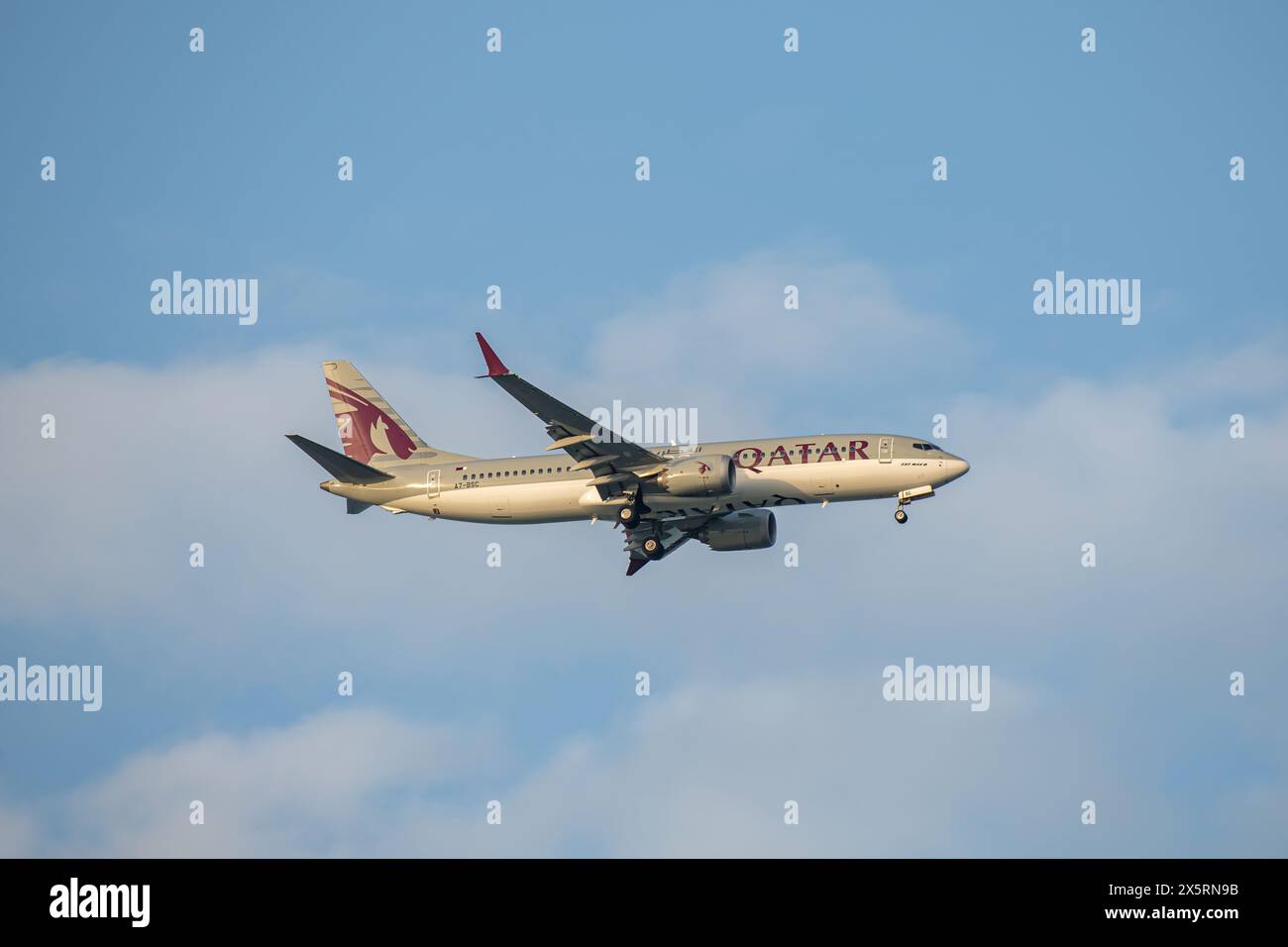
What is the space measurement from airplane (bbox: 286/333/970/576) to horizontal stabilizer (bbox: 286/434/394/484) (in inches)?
2.8

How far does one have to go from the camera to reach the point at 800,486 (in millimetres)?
81812

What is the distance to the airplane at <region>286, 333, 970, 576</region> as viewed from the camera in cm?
8138

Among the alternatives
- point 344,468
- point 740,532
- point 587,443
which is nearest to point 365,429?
point 344,468

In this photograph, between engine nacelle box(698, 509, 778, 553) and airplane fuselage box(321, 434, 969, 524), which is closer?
airplane fuselage box(321, 434, 969, 524)

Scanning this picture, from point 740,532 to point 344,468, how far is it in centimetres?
1966

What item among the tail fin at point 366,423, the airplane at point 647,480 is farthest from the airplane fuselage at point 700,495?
the tail fin at point 366,423

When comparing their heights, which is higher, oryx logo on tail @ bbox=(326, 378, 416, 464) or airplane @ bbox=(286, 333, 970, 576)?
oryx logo on tail @ bbox=(326, 378, 416, 464)

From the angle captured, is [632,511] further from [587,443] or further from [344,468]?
[344,468]

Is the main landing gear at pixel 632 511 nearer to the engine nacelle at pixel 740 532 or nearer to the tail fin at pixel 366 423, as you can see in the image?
the engine nacelle at pixel 740 532

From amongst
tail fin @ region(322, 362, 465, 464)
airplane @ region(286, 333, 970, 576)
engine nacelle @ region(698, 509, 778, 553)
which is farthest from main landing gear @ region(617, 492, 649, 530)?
tail fin @ region(322, 362, 465, 464)

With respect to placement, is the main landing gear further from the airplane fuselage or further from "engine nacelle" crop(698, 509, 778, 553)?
"engine nacelle" crop(698, 509, 778, 553)

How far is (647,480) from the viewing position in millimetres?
83062
